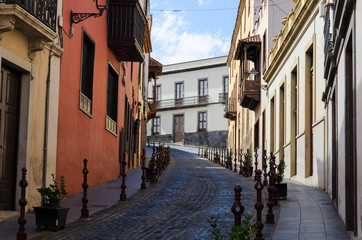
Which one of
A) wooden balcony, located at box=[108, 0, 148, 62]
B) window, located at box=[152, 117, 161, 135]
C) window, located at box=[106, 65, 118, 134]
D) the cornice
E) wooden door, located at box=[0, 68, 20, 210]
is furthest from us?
window, located at box=[152, 117, 161, 135]

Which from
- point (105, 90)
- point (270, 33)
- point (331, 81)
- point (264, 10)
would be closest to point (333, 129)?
point (331, 81)

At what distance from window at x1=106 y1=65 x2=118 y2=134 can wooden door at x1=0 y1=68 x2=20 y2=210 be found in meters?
8.77

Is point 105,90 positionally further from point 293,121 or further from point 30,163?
point 30,163

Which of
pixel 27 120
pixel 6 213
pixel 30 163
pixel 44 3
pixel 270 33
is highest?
pixel 270 33

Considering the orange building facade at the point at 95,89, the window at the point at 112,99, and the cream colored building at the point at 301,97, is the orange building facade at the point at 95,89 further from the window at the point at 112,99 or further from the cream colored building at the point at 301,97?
the cream colored building at the point at 301,97

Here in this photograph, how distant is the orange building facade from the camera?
1330 centimetres

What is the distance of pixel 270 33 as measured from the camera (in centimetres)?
2534

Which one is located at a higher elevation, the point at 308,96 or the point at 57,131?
the point at 308,96

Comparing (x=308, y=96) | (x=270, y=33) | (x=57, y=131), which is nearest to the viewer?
(x=57, y=131)

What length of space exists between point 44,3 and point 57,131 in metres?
2.91

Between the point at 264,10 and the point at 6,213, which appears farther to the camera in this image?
the point at 264,10

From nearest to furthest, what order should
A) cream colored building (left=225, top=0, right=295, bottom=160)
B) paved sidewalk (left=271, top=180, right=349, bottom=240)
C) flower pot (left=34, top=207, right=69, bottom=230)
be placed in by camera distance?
paved sidewalk (left=271, top=180, right=349, bottom=240)
flower pot (left=34, top=207, right=69, bottom=230)
cream colored building (left=225, top=0, right=295, bottom=160)

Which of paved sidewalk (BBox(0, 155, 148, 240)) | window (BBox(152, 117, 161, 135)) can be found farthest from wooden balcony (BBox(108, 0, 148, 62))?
window (BBox(152, 117, 161, 135))

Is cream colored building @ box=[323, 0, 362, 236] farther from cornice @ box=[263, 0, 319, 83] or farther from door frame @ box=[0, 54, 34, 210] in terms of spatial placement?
cornice @ box=[263, 0, 319, 83]
